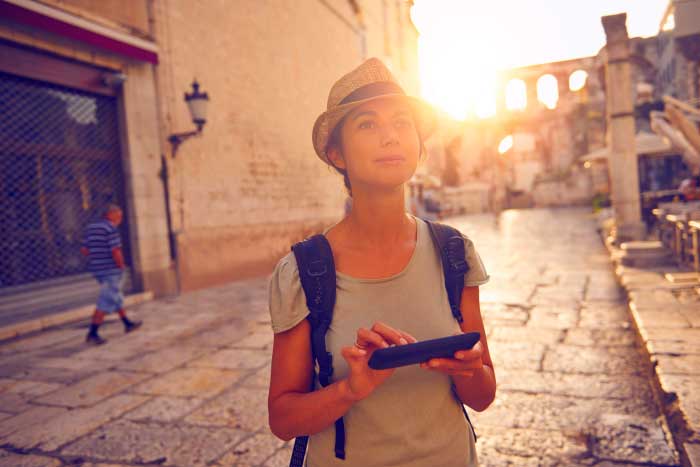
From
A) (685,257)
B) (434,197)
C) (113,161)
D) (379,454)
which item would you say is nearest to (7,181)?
(113,161)

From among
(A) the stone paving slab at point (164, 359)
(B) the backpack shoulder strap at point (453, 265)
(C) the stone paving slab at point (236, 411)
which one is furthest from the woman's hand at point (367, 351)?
(A) the stone paving slab at point (164, 359)

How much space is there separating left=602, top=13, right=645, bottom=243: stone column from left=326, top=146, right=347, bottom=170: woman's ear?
901 cm

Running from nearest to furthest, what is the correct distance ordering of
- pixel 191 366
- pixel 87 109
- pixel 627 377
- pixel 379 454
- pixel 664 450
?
pixel 379 454
pixel 664 450
pixel 627 377
pixel 191 366
pixel 87 109

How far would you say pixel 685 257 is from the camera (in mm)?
6711

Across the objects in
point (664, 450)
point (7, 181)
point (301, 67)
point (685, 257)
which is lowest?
point (664, 450)

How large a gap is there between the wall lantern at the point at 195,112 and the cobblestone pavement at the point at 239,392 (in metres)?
3.32

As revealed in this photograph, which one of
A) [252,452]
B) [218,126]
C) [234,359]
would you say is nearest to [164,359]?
[234,359]

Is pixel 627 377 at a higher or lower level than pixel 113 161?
lower

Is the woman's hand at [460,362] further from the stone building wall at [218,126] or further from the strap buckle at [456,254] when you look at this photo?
the stone building wall at [218,126]

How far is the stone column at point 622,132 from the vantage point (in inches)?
344

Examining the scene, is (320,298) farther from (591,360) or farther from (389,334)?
(591,360)

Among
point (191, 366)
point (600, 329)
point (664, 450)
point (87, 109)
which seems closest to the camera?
point (664, 450)

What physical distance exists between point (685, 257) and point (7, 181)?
30.7ft

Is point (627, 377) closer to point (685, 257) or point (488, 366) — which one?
point (488, 366)
